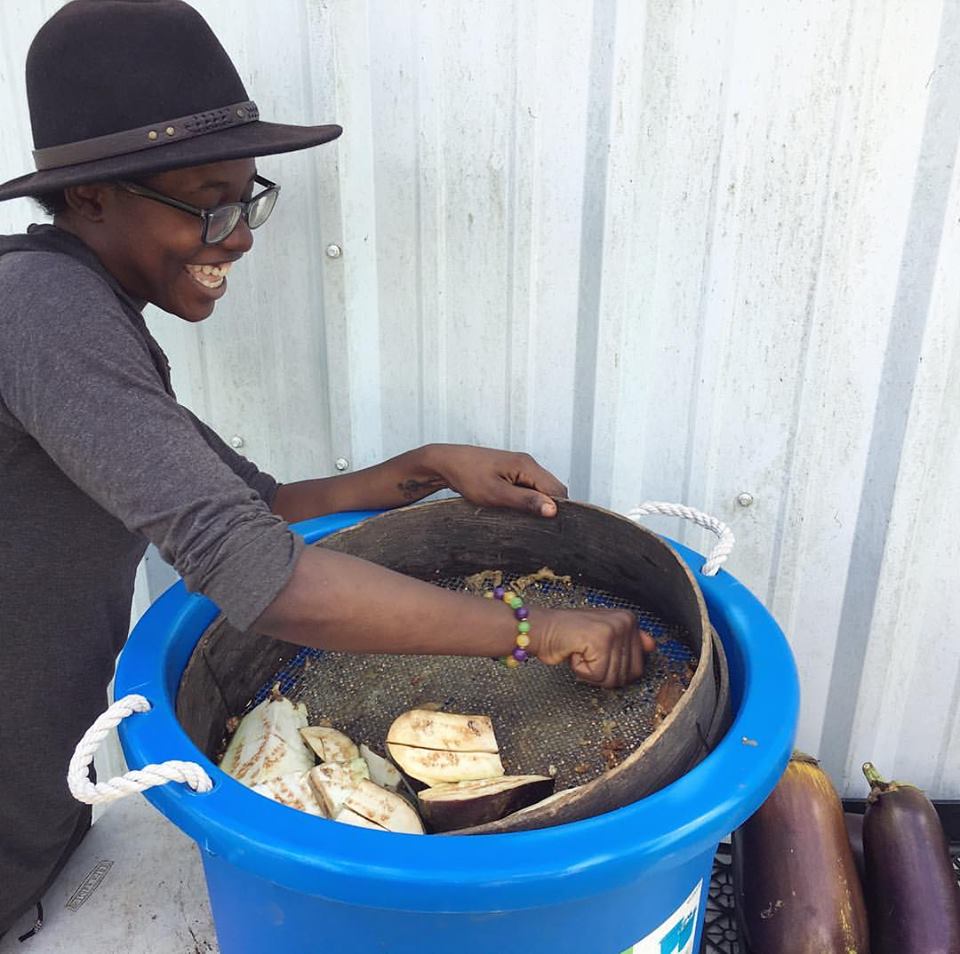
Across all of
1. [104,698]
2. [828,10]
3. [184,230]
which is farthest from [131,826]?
[828,10]

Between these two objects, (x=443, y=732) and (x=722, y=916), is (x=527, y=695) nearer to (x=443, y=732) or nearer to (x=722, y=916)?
(x=443, y=732)

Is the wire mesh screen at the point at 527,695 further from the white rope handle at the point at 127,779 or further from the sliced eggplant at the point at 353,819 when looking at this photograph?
the white rope handle at the point at 127,779

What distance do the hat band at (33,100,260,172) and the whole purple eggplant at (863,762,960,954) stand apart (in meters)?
1.72

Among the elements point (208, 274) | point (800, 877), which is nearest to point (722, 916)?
point (800, 877)

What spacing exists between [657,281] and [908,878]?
49.3 inches

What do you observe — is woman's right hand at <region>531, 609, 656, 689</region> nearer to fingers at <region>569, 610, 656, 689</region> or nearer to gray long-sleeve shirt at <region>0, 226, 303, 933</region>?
fingers at <region>569, 610, 656, 689</region>

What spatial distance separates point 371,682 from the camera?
158cm

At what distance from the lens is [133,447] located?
41.5 inches

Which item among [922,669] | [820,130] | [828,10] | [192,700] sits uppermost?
[828,10]

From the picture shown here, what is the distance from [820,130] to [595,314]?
1.72ft

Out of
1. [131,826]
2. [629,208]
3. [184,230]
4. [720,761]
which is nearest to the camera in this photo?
[720,761]

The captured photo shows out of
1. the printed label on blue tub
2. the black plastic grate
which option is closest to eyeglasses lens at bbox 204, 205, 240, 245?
the printed label on blue tub

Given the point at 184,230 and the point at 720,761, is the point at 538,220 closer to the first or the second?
the point at 184,230

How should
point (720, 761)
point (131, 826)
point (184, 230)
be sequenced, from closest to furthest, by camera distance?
point (720, 761) → point (184, 230) → point (131, 826)
